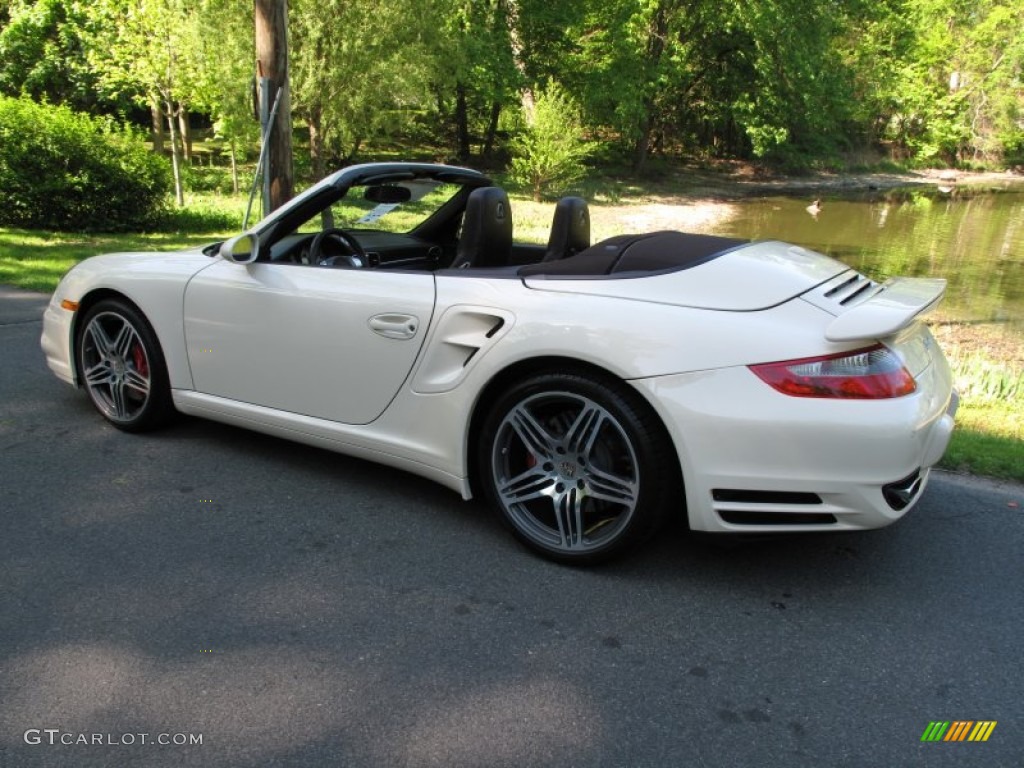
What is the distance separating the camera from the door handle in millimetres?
3287

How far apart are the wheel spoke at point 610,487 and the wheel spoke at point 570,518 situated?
0.06m

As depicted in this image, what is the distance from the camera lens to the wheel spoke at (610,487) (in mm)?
2865

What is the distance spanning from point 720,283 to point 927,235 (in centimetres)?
2311

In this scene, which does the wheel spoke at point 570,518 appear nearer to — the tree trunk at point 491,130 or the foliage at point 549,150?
the foliage at point 549,150

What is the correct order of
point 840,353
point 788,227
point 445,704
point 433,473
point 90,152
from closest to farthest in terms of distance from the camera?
1. point 445,704
2. point 840,353
3. point 433,473
4. point 90,152
5. point 788,227

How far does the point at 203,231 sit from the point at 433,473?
12371mm

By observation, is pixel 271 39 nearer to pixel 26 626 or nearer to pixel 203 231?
pixel 203 231

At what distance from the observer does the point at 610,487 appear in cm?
292

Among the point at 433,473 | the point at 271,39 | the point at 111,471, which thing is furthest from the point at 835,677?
the point at 271,39

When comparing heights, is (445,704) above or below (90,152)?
below

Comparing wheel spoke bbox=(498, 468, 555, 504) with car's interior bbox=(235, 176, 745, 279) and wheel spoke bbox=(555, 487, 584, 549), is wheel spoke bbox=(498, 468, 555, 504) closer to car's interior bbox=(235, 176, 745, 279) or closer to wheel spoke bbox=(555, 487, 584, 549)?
wheel spoke bbox=(555, 487, 584, 549)

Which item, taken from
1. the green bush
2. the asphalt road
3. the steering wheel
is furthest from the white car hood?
the green bush

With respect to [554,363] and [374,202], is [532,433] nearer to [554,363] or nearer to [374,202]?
[554,363]

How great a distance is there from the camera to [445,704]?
2283 mm
